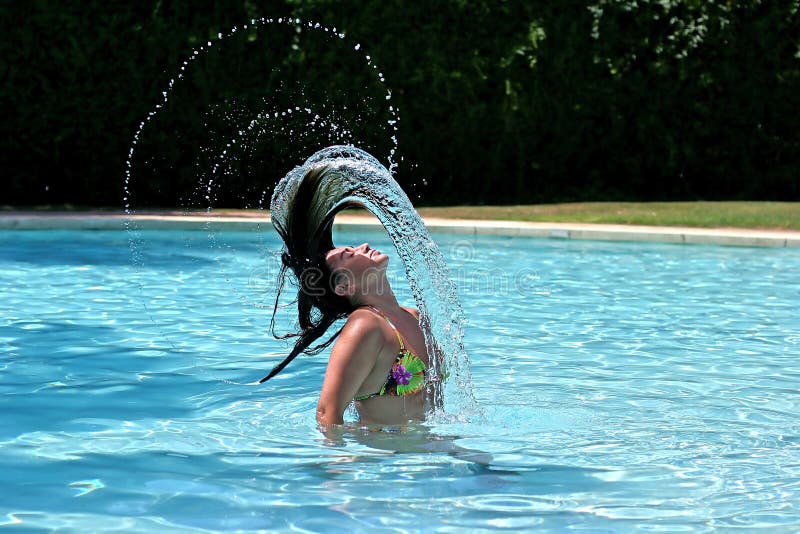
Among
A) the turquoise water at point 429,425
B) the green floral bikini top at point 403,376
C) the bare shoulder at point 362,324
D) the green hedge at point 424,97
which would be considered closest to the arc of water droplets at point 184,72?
the green hedge at point 424,97

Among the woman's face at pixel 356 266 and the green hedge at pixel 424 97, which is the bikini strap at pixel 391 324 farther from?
the green hedge at pixel 424 97

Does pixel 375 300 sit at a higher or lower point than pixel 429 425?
higher

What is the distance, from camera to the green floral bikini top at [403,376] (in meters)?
5.04

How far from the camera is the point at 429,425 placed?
5.36 m

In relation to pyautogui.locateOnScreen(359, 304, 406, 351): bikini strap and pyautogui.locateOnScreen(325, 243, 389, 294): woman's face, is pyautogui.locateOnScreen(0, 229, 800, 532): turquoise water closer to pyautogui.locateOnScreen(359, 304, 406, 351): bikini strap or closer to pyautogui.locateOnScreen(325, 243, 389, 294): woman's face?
pyautogui.locateOnScreen(359, 304, 406, 351): bikini strap

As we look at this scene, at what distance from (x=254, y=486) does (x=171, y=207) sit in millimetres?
12610

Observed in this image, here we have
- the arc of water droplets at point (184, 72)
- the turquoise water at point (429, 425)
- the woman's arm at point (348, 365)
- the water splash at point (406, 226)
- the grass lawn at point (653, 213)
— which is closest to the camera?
the turquoise water at point (429, 425)

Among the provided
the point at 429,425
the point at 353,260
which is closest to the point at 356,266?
the point at 353,260

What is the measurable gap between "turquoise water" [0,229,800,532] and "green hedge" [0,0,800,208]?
5.74 m

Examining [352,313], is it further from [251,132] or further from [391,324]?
[251,132]

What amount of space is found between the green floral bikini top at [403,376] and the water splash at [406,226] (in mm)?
121

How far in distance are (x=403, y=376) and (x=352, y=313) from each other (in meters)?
0.36

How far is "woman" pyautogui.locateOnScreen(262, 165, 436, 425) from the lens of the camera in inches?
189

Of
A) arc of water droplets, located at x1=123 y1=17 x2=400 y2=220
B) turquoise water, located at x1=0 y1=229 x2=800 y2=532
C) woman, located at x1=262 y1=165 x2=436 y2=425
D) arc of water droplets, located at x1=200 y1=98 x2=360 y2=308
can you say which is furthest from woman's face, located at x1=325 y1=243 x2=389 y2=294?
arc of water droplets, located at x1=123 y1=17 x2=400 y2=220
